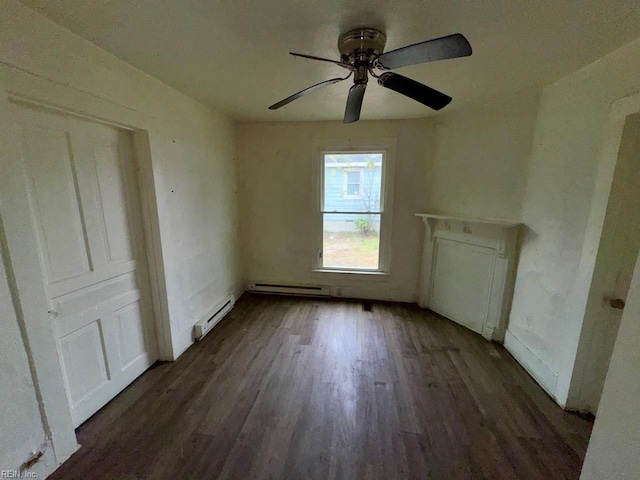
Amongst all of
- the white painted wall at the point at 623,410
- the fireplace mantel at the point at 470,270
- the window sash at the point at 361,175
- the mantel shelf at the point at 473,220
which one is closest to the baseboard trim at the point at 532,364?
the fireplace mantel at the point at 470,270

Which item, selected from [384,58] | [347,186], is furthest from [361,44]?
[347,186]

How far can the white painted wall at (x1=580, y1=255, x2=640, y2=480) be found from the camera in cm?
74

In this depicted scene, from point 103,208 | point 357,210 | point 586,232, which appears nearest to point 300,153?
point 357,210

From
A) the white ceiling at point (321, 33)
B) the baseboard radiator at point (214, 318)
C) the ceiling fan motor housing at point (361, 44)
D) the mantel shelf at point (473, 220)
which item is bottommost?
the baseboard radiator at point (214, 318)

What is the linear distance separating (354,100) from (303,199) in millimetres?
1927

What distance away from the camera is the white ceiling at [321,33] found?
1.17 m

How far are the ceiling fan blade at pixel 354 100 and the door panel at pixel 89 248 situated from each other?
64.6 inches

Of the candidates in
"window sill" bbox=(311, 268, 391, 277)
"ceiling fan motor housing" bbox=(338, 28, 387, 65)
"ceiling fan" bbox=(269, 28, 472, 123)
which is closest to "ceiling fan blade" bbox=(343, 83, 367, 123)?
"ceiling fan" bbox=(269, 28, 472, 123)

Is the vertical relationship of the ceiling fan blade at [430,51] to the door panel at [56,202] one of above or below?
above

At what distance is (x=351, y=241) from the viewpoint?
11.6ft

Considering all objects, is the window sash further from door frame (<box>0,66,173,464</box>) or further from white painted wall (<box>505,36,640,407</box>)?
door frame (<box>0,66,173,464</box>)

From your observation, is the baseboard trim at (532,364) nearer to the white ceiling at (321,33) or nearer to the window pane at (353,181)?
the window pane at (353,181)

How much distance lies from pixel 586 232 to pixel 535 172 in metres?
0.71

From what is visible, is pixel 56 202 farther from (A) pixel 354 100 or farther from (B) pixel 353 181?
(B) pixel 353 181
